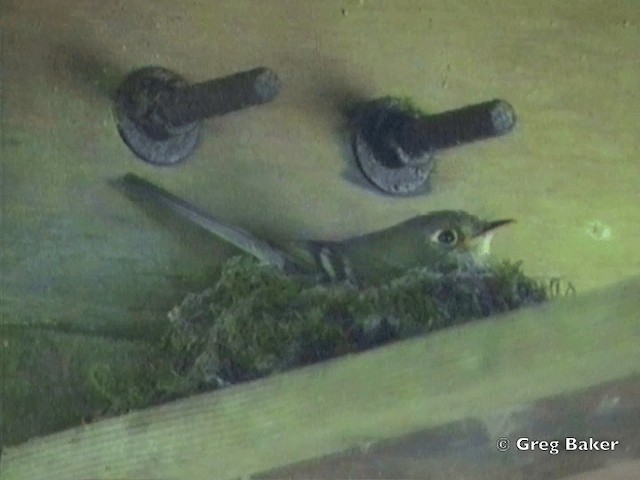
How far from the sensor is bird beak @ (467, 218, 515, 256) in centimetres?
112

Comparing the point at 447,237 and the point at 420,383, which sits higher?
the point at 447,237

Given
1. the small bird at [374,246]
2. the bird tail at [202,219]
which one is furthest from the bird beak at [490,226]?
the bird tail at [202,219]

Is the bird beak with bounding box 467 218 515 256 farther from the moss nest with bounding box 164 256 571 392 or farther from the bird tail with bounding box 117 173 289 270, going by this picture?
the bird tail with bounding box 117 173 289 270

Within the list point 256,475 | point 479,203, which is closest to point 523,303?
point 479,203

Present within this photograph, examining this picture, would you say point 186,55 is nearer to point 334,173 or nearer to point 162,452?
point 334,173

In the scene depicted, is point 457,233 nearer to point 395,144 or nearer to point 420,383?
point 395,144

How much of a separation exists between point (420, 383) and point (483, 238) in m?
0.25

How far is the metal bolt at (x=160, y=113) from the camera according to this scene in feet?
3.48

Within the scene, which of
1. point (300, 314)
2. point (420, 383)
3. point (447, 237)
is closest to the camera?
point (420, 383)

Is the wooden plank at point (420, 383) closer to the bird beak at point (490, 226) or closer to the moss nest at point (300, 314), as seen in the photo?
the moss nest at point (300, 314)

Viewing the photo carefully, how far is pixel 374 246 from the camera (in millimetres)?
1128

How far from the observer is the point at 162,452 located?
93 centimetres

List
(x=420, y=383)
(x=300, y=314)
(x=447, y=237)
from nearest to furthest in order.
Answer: (x=420, y=383) < (x=300, y=314) < (x=447, y=237)

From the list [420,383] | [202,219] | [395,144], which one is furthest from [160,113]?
[420,383]
